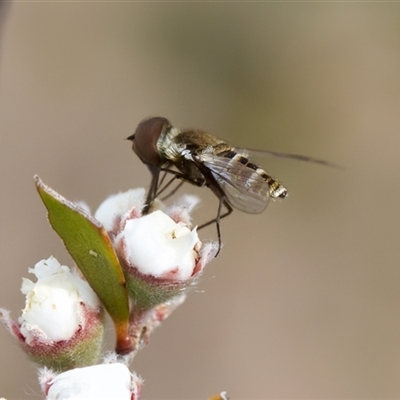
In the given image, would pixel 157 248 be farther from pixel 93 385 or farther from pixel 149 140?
pixel 149 140

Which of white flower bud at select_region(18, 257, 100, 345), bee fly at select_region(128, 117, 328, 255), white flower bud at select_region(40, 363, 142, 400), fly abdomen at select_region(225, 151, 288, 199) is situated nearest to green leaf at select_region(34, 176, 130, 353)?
white flower bud at select_region(18, 257, 100, 345)

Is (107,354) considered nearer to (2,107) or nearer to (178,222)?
(178,222)

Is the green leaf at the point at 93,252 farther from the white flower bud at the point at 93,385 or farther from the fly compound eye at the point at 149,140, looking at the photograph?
the fly compound eye at the point at 149,140

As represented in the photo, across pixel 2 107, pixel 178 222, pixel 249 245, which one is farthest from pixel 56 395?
pixel 2 107

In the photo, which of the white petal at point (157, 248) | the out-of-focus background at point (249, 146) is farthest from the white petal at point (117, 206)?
the out-of-focus background at point (249, 146)

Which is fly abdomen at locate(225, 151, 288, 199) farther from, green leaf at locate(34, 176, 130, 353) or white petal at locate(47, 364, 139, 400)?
white petal at locate(47, 364, 139, 400)

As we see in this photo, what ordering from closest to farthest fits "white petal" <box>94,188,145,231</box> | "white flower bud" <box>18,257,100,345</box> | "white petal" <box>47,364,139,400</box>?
1. "white petal" <box>47,364,139,400</box>
2. "white flower bud" <box>18,257,100,345</box>
3. "white petal" <box>94,188,145,231</box>
